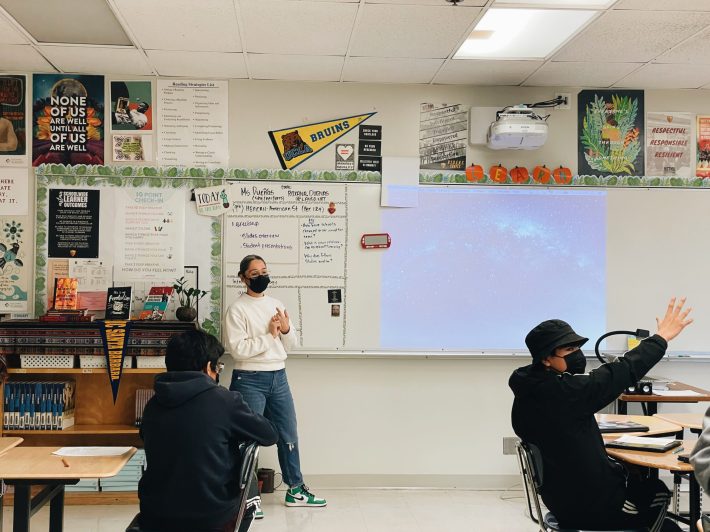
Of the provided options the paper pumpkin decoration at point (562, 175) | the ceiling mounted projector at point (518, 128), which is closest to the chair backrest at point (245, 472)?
the ceiling mounted projector at point (518, 128)

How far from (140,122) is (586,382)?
3535mm

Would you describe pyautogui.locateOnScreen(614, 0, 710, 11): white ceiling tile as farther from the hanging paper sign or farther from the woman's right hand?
the hanging paper sign

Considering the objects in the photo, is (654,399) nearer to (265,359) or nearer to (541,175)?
(541,175)

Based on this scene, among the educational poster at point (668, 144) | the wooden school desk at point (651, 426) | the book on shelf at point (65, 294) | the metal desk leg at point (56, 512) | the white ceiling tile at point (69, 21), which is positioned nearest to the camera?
the metal desk leg at point (56, 512)

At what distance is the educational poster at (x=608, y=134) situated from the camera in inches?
207

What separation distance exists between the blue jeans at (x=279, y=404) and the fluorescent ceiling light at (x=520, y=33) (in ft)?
7.66

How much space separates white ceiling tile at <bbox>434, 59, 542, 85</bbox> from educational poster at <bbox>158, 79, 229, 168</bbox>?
1.55m

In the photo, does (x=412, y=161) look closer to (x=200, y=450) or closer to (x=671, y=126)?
(x=671, y=126)

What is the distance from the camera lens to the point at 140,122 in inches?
199

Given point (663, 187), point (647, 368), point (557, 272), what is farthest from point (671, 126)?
point (647, 368)

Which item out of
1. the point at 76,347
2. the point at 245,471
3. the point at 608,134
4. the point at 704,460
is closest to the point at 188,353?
the point at 245,471

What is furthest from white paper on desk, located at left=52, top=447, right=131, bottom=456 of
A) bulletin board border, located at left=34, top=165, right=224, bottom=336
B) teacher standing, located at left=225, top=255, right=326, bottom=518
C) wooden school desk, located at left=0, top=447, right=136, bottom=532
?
bulletin board border, located at left=34, top=165, right=224, bottom=336

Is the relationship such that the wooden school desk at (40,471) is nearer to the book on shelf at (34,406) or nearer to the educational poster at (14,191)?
the book on shelf at (34,406)

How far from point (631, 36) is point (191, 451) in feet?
10.7
